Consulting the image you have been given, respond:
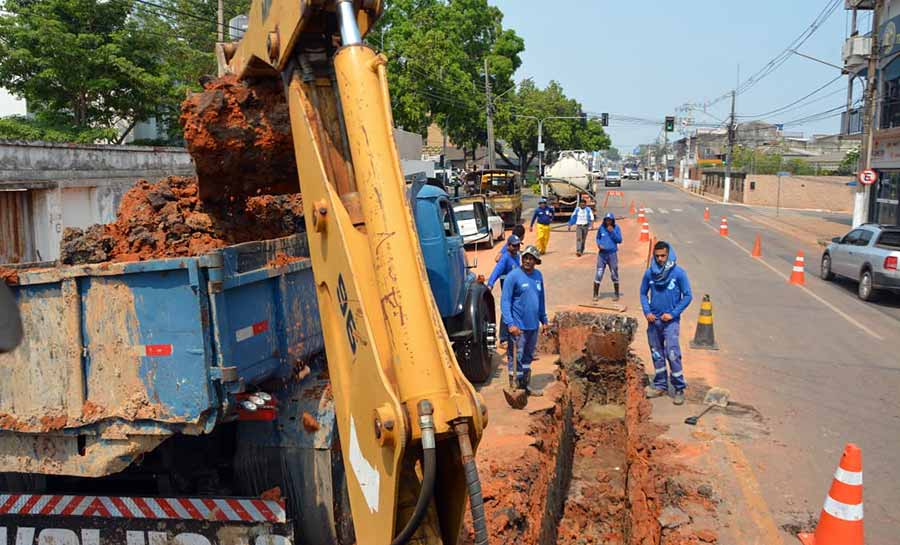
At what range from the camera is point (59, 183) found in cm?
1546

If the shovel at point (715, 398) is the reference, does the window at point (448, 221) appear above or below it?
above

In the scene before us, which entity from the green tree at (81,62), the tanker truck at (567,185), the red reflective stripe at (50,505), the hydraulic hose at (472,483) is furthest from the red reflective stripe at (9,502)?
the tanker truck at (567,185)

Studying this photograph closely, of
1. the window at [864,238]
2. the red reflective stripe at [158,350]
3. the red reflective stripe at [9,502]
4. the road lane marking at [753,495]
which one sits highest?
the red reflective stripe at [158,350]

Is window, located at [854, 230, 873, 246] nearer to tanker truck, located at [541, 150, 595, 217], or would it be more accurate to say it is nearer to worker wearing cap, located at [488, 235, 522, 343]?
worker wearing cap, located at [488, 235, 522, 343]

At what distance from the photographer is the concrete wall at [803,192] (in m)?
46.4

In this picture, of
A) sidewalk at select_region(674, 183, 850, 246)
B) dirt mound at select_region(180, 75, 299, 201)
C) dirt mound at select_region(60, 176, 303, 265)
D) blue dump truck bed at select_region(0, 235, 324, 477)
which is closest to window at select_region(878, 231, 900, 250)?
sidewalk at select_region(674, 183, 850, 246)

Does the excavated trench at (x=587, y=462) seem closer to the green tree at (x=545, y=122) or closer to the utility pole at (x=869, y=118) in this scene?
the utility pole at (x=869, y=118)

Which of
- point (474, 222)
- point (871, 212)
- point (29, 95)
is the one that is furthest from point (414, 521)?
point (871, 212)

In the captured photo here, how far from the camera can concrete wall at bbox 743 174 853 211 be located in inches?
1827

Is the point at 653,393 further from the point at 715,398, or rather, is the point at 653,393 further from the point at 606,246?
the point at 606,246

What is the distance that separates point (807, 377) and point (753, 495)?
158 inches

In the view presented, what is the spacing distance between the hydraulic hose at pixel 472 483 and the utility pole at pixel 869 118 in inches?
1030

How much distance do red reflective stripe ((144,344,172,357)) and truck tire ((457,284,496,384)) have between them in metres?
Answer: 4.48

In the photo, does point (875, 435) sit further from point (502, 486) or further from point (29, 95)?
point (29, 95)
